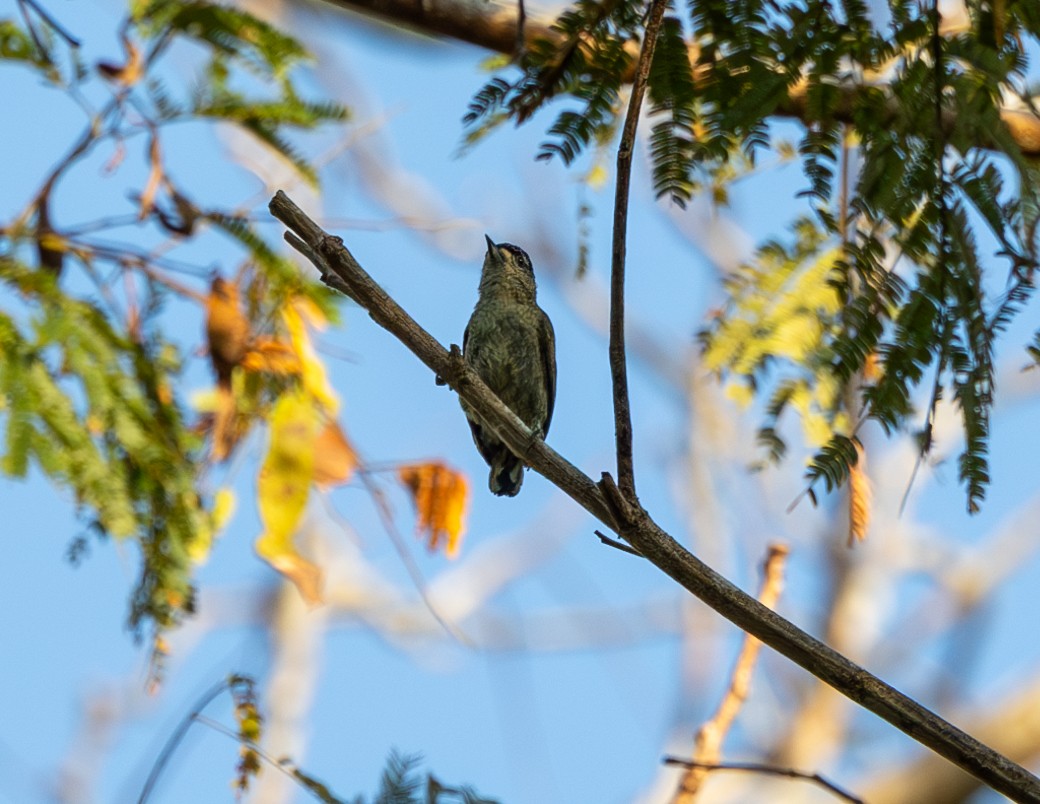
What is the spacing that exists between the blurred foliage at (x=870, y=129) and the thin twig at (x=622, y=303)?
0.42m

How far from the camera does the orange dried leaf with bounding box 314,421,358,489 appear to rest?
176 inches

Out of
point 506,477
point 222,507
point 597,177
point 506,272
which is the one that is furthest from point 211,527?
point 506,272

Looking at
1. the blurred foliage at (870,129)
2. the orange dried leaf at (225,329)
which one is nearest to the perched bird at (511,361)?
the orange dried leaf at (225,329)

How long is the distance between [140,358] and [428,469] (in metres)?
1.12

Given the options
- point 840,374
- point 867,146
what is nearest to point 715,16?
point 867,146

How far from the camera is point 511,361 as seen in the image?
5.32 m

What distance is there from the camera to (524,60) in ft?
10.7

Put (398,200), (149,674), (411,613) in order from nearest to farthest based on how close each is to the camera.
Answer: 1. (149,674)
2. (411,613)
3. (398,200)

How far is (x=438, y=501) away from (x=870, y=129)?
2180mm

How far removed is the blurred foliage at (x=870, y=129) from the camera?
8.50 feet

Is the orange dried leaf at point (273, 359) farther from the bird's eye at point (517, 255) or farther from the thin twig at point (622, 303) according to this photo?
the thin twig at point (622, 303)

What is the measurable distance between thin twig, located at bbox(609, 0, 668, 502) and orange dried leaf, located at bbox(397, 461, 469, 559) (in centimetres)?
213

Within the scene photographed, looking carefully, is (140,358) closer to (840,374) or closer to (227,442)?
(227,442)

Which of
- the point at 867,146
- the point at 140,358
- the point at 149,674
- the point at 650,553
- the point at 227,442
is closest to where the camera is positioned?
the point at 650,553
